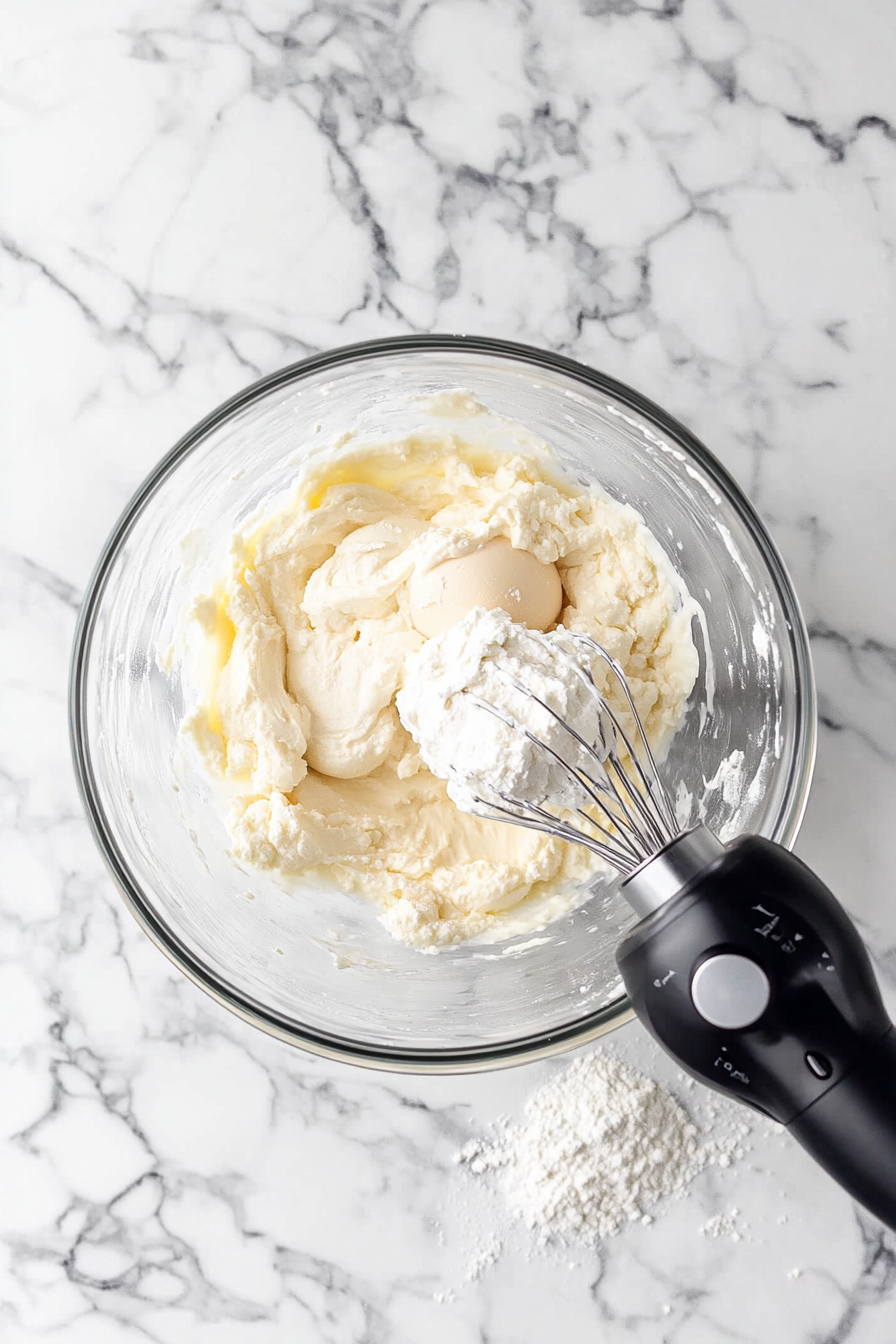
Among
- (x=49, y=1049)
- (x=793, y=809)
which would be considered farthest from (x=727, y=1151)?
(x=49, y=1049)

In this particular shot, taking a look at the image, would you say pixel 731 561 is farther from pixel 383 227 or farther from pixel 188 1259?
pixel 188 1259

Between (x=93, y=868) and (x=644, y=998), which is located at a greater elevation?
(x=644, y=998)

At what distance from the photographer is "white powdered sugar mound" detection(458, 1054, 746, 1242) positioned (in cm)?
135

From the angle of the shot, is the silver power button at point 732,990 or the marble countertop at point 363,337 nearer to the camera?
the silver power button at point 732,990

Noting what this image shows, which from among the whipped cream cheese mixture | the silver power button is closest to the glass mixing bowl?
the whipped cream cheese mixture

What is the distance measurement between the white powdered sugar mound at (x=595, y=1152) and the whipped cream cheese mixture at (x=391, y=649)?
24 centimetres

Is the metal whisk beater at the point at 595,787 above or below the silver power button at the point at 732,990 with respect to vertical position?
below

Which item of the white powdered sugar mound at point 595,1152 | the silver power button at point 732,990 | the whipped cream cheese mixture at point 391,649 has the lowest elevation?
the white powdered sugar mound at point 595,1152

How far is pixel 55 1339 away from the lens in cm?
143

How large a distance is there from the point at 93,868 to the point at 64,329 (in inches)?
28.4

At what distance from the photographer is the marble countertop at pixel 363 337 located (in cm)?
139

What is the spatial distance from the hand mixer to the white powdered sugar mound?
40 cm

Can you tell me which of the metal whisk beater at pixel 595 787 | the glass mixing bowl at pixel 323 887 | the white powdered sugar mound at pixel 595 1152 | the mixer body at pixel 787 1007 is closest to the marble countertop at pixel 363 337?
the white powdered sugar mound at pixel 595 1152

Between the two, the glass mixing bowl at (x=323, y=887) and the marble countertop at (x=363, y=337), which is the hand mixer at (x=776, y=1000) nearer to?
the glass mixing bowl at (x=323, y=887)
